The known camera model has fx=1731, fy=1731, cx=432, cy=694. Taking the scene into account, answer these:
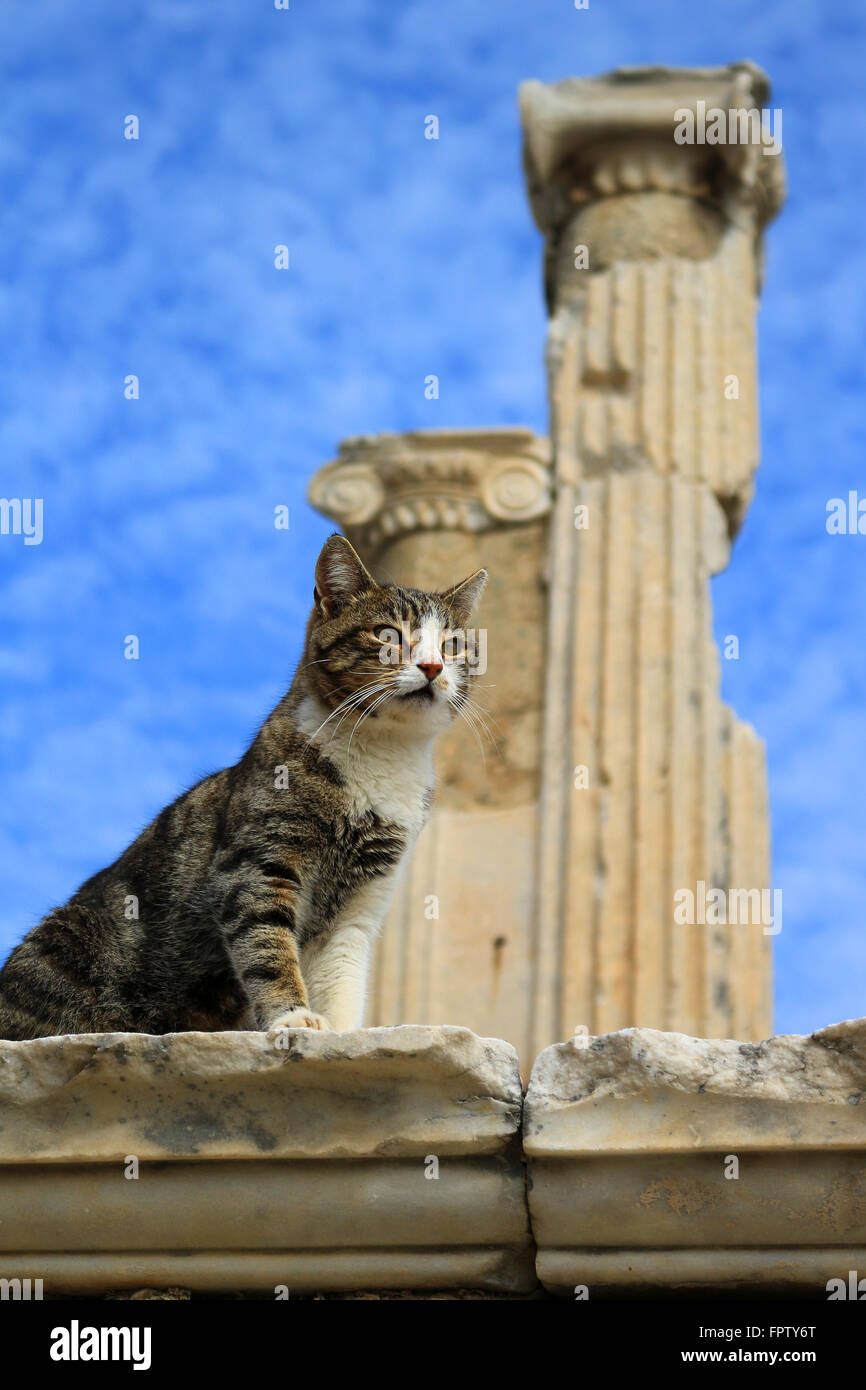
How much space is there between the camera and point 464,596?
153 inches

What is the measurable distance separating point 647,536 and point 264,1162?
6.01m

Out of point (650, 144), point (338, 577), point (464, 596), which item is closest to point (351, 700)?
point (338, 577)

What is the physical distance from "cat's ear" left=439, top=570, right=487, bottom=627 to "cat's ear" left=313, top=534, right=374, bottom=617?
21cm

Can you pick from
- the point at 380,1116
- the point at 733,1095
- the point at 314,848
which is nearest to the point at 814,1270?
the point at 733,1095

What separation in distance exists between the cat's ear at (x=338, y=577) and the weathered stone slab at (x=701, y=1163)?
4.92ft

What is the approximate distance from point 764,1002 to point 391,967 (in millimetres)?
1743

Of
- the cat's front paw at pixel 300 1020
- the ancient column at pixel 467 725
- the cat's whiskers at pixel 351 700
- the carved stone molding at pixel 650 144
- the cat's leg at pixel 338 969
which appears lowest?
the cat's front paw at pixel 300 1020

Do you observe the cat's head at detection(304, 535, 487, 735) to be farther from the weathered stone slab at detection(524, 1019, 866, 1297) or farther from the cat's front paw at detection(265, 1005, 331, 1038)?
the weathered stone slab at detection(524, 1019, 866, 1297)

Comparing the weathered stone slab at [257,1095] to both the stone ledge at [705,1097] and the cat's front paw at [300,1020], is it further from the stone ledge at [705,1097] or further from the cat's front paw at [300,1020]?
the cat's front paw at [300,1020]

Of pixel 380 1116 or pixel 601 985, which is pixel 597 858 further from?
pixel 380 1116

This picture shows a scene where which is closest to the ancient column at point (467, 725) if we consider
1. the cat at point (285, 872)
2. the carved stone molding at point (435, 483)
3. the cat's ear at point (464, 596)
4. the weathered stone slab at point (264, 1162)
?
the carved stone molding at point (435, 483)

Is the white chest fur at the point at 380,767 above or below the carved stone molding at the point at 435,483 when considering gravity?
below

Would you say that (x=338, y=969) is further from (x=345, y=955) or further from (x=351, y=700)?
(x=351, y=700)

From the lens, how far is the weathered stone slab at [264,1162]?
247cm
